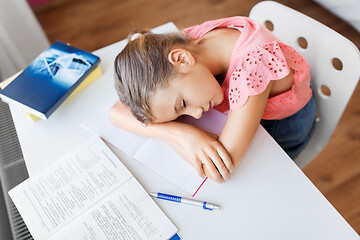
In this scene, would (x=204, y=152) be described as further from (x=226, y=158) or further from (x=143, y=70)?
(x=143, y=70)

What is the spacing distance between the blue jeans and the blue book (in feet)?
2.05

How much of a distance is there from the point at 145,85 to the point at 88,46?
1.64m

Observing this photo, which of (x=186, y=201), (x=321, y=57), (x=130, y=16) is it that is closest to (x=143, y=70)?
(x=186, y=201)

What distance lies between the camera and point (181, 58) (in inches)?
31.9

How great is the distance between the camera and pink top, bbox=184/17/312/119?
2.70 feet

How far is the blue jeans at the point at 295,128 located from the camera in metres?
1.04

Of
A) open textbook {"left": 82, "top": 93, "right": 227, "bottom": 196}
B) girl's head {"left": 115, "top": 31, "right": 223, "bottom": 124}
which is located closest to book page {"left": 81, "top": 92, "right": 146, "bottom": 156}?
open textbook {"left": 82, "top": 93, "right": 227, "bottom": 196}

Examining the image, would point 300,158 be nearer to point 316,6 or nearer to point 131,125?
point 131,125

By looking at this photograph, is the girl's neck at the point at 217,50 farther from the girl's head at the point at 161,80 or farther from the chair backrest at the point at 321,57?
the chair backrest at the point at 321,57

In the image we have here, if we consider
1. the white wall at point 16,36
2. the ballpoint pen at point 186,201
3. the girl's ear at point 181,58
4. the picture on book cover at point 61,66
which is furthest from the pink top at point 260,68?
the white wall at point 16,36

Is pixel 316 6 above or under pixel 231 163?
under

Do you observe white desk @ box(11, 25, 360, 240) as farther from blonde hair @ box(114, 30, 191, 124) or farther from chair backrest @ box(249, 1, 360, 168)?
chair backrest @ box(249, 1, 360, 168)

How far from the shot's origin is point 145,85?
0.78 metres

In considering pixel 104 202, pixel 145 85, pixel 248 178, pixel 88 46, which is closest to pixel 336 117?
pixel 248 178
